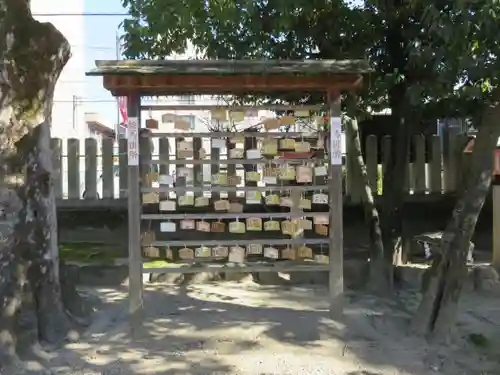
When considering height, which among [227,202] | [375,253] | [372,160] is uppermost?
[372,160]

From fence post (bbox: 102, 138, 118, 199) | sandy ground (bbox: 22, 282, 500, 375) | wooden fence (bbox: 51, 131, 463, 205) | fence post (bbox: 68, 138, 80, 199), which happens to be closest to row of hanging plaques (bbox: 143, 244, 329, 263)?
sandy ground (bbox: 22, 282, 500, 375)

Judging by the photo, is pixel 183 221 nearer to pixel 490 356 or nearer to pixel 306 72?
pixel 306 72

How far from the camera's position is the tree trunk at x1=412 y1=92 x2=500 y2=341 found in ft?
20.0

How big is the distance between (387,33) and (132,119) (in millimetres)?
3403

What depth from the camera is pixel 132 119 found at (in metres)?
6.23

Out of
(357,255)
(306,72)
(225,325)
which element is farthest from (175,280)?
(306,72)

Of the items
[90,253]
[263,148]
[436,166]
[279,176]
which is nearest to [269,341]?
[279,176]

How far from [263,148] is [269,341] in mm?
1953

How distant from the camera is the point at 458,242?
20.2 feet

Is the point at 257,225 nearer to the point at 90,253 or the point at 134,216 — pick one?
the point at 134,216

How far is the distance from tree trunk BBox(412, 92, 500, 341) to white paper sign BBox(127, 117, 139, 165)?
321 centimetres

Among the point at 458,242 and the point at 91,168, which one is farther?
the point at 91,168

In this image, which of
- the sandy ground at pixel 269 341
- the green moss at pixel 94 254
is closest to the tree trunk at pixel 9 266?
the sandy ground at pixel 269 341

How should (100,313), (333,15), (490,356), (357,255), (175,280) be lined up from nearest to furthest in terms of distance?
(490,356)
(100,313)
(333,15)
(175,280)
(357,255)
